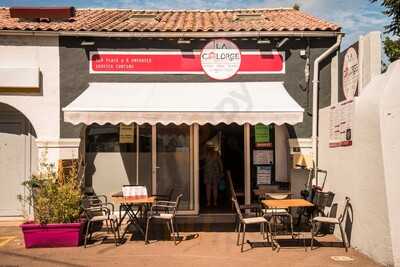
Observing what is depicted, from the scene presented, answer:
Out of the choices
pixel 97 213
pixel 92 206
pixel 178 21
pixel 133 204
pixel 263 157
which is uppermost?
pixel 178 21

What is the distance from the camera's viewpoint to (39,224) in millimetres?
11461

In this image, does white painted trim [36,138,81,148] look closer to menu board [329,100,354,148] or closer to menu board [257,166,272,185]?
menu board [257,166,272,185]

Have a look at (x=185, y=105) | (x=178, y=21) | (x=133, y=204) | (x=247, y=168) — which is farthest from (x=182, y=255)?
(x=178, y=21)

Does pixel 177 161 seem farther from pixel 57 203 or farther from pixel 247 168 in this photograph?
pixel 57 203

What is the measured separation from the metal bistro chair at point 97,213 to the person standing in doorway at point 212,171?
2.99 meters

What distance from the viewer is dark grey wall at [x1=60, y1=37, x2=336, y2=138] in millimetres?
14250

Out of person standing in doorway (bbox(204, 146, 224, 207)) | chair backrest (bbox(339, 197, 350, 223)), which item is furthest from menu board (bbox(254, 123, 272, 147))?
chair backrest (bbox(339, 197, 350, 223))

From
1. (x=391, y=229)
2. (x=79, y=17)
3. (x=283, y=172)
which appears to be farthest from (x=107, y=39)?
(x=391, y=229)

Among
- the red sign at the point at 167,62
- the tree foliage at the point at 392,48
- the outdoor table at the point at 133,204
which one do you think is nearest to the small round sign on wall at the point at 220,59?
the red sign at the point at 167,62

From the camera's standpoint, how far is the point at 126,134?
48.3ft

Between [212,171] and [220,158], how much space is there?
1.69 feet

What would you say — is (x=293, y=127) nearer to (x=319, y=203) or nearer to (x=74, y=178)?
(x=319, y=203)

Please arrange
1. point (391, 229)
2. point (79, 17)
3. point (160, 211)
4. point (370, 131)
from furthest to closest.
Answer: point (79, 17) < point (160, 211) < point (370, 131) < point (391, 229)

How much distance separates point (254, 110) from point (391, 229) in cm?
417
